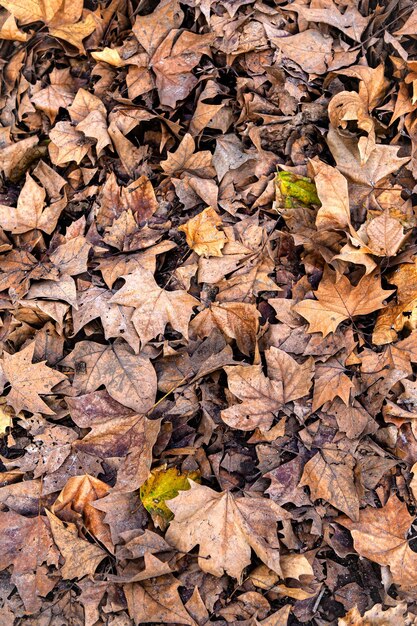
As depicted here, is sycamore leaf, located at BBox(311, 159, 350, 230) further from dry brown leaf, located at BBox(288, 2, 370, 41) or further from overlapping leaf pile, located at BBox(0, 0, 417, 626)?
dry brown leaf, located at BBox(288, 2, 370, 41)

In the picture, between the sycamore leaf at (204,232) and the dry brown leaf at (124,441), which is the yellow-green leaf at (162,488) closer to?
the dry brown leaf at (124,441)

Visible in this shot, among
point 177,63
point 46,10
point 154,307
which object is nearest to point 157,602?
point 154,307

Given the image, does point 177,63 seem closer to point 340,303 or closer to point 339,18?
point 339,18

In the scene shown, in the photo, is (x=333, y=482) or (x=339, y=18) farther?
(x=339, y=18)

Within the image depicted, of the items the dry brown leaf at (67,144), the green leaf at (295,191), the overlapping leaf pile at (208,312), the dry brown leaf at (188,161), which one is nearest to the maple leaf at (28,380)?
the overlapping leaf pile at (208,312)

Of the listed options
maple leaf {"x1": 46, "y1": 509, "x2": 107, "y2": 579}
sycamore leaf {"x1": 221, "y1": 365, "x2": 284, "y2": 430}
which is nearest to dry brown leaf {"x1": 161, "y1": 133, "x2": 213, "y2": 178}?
sycamore leaf {"x1": 221, "y1": 365, "x2": 284, "y2": 430}

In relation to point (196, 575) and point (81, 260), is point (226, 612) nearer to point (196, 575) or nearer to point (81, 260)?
point (196, 575)

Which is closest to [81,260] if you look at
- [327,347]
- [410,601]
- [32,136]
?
[32,136]
